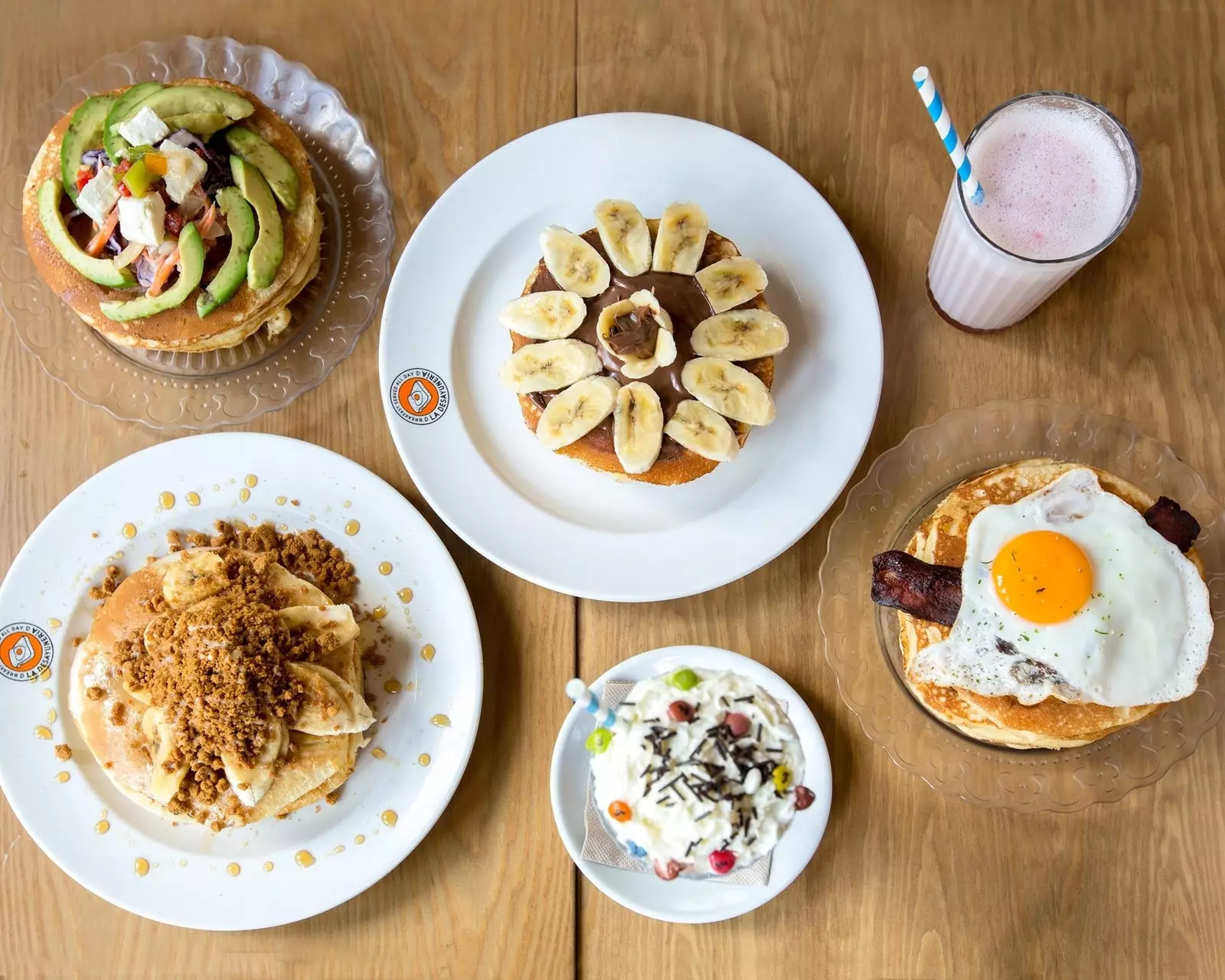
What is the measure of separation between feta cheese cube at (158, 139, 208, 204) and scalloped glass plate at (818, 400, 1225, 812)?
1.76 meters

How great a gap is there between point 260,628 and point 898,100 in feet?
6.98

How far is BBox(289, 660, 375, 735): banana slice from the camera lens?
228 centimetres

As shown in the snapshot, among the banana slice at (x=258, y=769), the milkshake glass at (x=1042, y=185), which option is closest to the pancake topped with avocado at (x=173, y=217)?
the banana slice at (x=258, y=769)

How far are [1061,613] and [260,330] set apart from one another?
2078 millimetres

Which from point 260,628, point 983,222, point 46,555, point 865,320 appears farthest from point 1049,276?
point 46,555

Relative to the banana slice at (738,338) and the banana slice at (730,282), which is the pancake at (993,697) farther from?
the banana slice at (730,282)

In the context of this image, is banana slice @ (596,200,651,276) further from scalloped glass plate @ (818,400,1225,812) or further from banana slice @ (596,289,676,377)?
scalloped glass plate @ (818,400,1225,812)

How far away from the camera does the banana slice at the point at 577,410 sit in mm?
2316

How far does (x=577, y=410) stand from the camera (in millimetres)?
2324

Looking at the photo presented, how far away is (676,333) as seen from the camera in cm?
233

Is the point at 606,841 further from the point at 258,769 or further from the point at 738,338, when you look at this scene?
the point at 738,338

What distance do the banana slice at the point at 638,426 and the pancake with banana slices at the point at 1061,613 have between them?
579mm

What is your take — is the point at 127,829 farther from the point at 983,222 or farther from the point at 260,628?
the point at 983,222

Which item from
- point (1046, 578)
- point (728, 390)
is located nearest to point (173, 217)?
point (728, 390)
